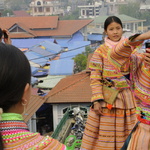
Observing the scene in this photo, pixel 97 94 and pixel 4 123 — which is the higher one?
pixel 4 123

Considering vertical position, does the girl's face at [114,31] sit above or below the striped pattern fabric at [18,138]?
above

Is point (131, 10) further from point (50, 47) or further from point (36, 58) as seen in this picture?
point (36, 58)

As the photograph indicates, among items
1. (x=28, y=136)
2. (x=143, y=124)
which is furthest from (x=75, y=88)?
(x=28, y=136)

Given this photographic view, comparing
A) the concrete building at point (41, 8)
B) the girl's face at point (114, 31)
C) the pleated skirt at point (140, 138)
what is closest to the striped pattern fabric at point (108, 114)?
the girl's face at point (114, 31)

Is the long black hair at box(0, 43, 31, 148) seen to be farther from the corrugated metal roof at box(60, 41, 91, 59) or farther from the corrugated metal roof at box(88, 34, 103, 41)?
the corrugated metal roof at box(88, 34, 103, 41)

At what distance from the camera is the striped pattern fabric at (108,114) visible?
2986mm

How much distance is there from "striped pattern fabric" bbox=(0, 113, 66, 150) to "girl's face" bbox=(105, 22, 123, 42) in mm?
1758

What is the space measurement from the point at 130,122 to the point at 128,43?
3.06 feet

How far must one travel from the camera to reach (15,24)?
31672mm

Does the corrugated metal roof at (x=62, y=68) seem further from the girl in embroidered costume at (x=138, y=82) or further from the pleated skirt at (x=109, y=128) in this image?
the girl in embroidered costume at (x=138, y=82)

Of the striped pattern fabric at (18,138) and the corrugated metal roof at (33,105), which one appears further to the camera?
the corrugated metal roof at (33,105)

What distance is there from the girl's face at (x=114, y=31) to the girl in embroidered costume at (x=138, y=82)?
17.7 inches

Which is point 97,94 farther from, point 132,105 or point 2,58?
point 2,58

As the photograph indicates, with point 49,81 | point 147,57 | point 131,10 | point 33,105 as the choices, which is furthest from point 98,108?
point 131,10
